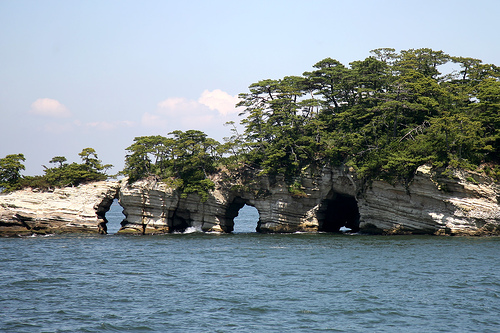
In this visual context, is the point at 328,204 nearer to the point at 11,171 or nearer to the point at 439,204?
the point at 439,204

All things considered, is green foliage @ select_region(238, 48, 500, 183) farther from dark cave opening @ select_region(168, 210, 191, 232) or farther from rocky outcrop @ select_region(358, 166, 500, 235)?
dark cave opening @ select_region(168, 210, 191, 232)

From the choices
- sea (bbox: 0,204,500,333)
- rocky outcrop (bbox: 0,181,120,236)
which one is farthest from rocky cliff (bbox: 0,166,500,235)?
sea (bbox: 0,204,500,333)

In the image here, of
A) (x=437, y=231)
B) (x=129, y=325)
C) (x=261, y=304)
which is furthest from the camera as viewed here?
(x=437, y=231)

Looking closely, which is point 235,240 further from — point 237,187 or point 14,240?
point 14,240

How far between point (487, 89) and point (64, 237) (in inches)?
1540

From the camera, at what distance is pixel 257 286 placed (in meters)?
26.8

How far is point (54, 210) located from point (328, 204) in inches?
1034

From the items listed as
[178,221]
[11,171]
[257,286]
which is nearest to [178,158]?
[178,221]

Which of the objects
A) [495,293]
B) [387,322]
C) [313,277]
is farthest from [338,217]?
[387,322]

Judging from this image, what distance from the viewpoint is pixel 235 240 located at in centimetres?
4503

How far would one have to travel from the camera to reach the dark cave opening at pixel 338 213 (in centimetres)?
4925

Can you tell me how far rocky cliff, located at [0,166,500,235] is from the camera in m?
43.1

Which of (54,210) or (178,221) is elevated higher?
(54,210)

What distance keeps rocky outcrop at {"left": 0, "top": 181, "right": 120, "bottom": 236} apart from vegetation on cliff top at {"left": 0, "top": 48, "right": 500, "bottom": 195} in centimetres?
228
